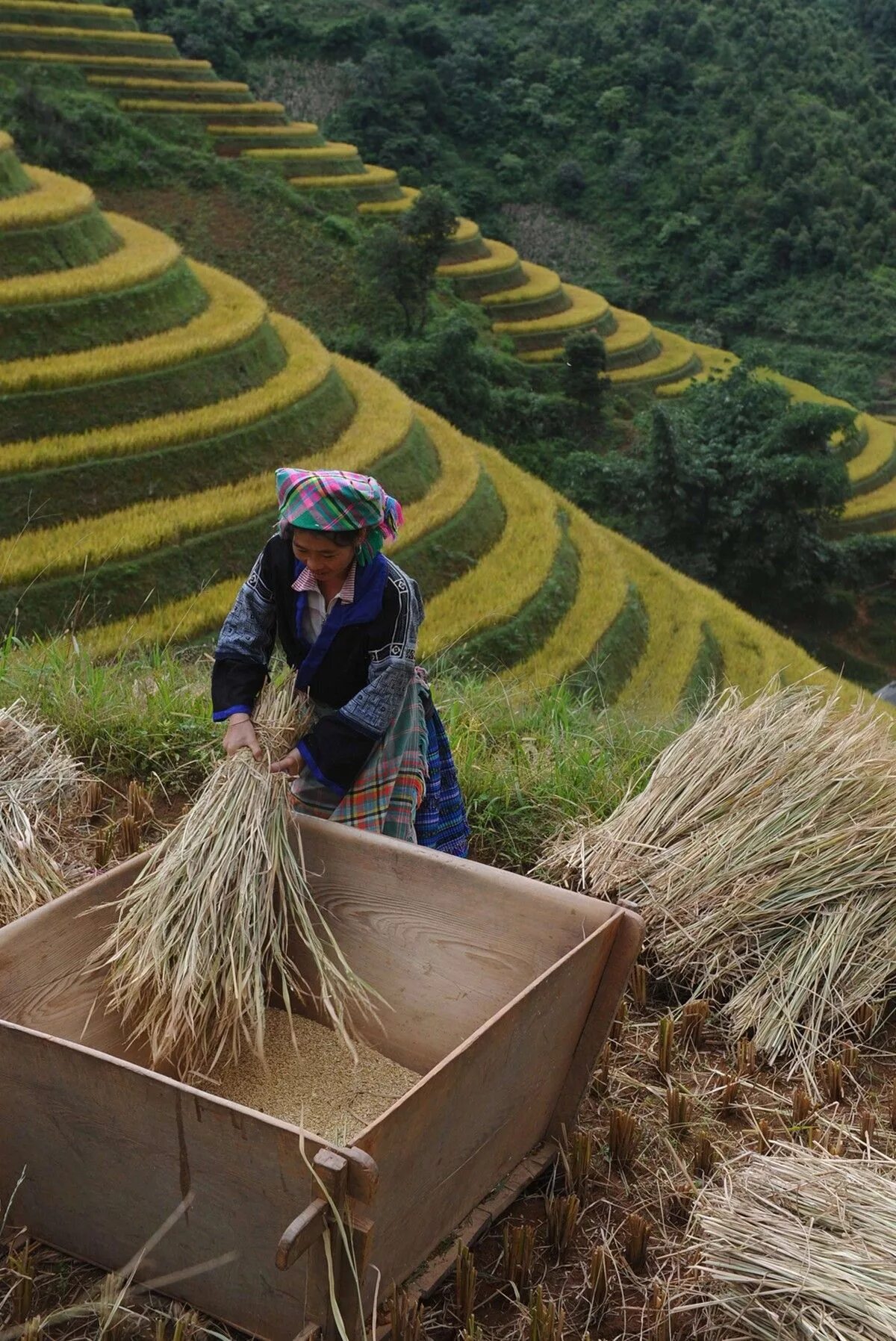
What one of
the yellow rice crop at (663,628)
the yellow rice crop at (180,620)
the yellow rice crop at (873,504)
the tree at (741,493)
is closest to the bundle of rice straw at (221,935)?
the yellow rice crop at (180,620)

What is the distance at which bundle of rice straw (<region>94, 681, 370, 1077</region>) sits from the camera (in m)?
2.07

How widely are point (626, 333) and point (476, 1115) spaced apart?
27291mm

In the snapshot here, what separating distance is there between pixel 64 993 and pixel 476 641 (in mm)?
8889

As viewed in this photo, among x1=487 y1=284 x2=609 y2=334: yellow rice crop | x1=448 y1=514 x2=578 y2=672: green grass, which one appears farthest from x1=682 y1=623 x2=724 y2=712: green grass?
x1=487 y1=284 x2=609 y2=334: yellow rice crop

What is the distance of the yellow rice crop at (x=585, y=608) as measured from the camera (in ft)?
37.6

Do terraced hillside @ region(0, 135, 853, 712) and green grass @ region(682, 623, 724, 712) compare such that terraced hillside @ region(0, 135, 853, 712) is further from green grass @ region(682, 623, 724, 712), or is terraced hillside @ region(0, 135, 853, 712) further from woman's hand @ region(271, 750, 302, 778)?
woman's hand @ region(271, 750, 302, 778)

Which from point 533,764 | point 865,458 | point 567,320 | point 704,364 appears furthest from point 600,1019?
point 704,364

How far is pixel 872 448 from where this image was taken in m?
25.4

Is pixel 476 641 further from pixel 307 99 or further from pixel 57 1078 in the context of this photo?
pixel 307 99

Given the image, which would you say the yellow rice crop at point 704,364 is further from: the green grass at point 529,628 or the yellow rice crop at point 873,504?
the green grass at point 529,628

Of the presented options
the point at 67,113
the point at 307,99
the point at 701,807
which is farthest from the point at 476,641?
the point at 307,99

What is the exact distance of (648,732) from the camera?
372cm

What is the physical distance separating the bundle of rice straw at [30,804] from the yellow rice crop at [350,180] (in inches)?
947

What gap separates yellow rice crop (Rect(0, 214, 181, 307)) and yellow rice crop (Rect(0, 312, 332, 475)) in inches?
62.3
